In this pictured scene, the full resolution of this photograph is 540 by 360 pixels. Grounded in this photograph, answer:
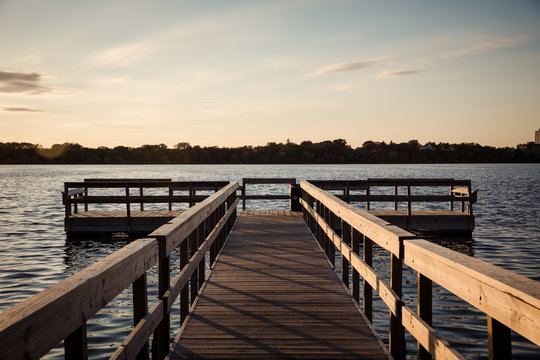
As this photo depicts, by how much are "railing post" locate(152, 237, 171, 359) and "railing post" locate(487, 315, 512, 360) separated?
240cm

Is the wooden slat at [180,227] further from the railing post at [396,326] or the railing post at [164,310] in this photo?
the railing post at [396,326]

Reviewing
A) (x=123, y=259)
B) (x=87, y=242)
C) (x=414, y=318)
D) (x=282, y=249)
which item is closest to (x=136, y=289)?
(x=123, y=259)

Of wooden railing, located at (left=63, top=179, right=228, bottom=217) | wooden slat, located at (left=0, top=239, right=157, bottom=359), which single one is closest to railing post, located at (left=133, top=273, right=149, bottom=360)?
wooden slat, located at (left=0, top=239, right=157, bottom=359)

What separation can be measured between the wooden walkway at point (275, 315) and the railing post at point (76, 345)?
76.2 inches

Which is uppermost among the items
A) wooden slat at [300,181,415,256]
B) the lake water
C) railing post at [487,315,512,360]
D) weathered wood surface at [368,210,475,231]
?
wooden slat at [300,181,415,256]

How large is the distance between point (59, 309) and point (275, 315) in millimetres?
3383

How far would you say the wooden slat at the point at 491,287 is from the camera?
1771 mm

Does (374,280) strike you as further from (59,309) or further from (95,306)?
(59,309)

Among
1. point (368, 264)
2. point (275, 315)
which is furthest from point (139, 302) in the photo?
point (368, 264)

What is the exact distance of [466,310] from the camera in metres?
9.05

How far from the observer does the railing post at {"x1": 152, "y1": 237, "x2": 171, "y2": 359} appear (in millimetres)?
3639

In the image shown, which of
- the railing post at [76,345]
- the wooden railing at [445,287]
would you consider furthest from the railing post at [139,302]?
the wooden railing at [445,287]

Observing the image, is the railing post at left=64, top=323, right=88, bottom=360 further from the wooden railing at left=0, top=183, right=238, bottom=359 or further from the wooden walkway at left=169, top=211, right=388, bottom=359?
the wooden walkway at left=169, top=211, right=388, bottom=359

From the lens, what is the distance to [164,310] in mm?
3678
